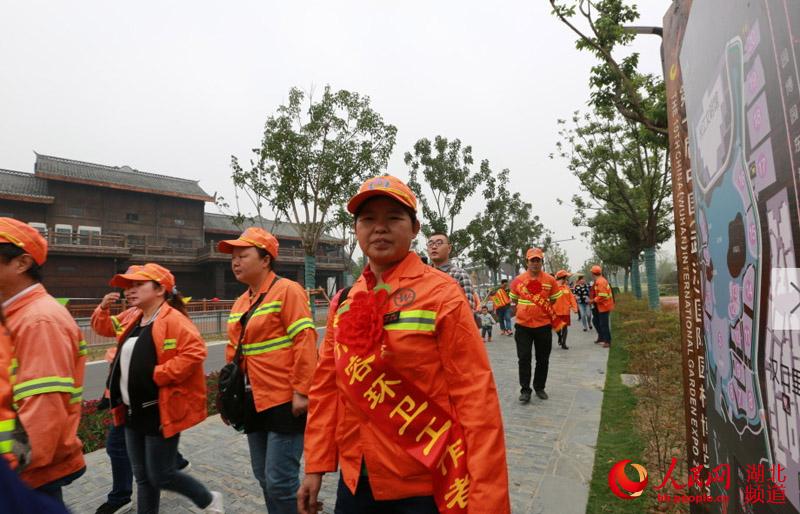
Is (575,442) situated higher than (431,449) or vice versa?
(431,449)

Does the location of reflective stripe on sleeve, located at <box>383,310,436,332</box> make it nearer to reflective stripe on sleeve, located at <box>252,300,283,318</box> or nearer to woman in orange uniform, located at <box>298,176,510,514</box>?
woman in orange uniform, located at <box>298,176,510,514</box>

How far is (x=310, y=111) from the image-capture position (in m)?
13.1

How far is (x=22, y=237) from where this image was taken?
2.12 m

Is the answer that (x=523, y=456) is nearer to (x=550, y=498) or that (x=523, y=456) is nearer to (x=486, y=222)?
(x=550, y=498)

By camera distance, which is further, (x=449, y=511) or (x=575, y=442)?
(x=575, y=442)

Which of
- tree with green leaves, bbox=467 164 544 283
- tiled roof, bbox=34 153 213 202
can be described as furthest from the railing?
tree with green leaves, bbox=467 164 544 283

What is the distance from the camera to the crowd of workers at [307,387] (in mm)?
1486

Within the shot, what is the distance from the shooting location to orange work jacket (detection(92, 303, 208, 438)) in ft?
8.88

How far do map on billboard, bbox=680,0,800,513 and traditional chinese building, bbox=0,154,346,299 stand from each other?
20.6 metres

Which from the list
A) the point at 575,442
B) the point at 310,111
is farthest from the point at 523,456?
the point at 310,111

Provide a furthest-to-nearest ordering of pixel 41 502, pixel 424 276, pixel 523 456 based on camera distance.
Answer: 1. pixel 523 456
2. pixel 424 276
3. pixel 41 502

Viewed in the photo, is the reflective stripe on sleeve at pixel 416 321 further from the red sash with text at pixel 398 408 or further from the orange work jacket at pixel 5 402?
the orange work jacket at pixel 5 402

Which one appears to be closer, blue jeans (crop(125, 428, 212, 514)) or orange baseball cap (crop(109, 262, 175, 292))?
blue jeans (crop(125, 428, 212, 514))

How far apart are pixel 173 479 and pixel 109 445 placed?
958 mm
